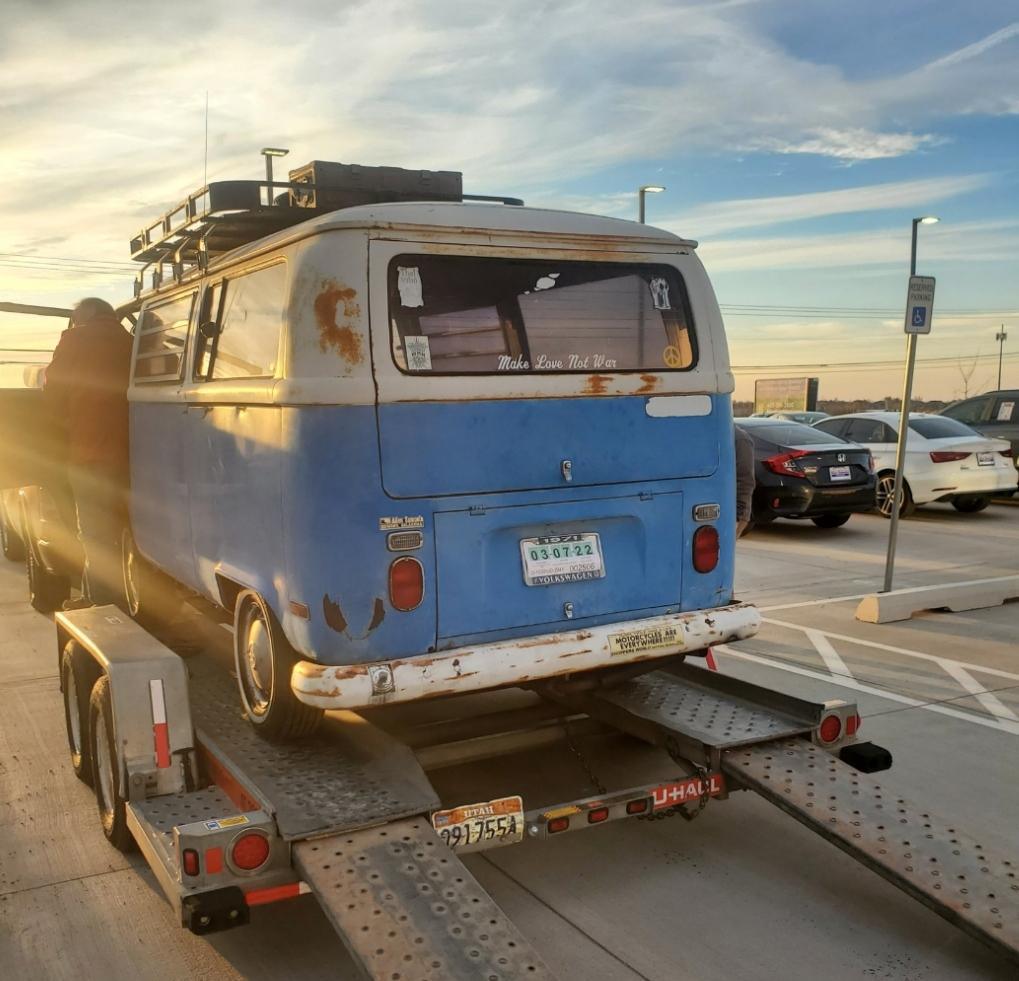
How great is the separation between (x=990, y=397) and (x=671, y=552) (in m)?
15.1

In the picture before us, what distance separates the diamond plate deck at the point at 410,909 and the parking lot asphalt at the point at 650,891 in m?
0.49

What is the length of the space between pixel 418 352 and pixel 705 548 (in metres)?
1.59

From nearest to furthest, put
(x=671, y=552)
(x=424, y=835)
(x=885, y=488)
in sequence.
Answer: (x=424, y=835) → (x=671, y=552) → (x=885, y=488)

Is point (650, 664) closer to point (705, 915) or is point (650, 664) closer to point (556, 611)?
point (556, 611)

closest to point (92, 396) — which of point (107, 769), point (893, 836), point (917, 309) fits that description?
point (107, 769)

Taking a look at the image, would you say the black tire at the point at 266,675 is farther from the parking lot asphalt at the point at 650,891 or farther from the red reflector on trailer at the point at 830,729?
the red reflector on trailer at the point at 830,729

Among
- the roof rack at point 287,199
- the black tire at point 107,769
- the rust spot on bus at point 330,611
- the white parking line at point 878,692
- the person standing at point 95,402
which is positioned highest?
the roof rack at point 287,199

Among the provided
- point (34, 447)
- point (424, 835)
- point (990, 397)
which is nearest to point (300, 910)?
point (424, 835)

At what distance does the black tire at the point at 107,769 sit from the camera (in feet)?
14.3

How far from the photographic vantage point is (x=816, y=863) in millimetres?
4352

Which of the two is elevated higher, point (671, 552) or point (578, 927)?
point (671, 552)

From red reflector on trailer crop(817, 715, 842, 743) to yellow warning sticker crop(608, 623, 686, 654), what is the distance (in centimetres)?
70

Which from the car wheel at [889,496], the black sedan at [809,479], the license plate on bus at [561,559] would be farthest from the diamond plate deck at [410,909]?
the car wheel at [889,496]

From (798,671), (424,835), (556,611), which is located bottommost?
(798,671)
